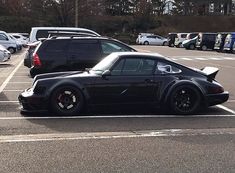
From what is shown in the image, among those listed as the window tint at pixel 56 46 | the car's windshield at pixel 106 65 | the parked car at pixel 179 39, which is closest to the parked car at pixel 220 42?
the parked car at pixel 179 39

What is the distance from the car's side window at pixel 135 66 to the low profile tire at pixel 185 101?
736 mm

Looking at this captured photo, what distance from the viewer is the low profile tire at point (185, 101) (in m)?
10.2

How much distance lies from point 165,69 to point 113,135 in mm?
2609

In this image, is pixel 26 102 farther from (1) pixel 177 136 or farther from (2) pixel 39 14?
(2) pixel 39 14

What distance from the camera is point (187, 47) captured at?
168 ft

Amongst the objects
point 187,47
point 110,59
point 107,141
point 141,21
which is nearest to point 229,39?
point 187,47

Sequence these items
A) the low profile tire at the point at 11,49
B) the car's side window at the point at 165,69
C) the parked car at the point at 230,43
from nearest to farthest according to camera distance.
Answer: the car's side window at the point at 165,69 < the low profile tire at the point at 11,49 < the parked car at the point at 230,43

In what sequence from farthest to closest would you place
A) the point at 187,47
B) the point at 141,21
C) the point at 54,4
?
the point at 141,21 < the point at 54,4 < the point at 187,47

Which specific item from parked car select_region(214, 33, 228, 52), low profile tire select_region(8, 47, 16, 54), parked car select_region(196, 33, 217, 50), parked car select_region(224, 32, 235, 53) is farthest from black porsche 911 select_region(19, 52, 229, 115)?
parked car select_region(196, 33, 217, 50)

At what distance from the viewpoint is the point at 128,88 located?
10.0m

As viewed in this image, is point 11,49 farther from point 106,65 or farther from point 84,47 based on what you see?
point 106,65

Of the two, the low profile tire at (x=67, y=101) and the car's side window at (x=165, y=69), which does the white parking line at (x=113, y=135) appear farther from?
the car's side window at (x=165, y=69)

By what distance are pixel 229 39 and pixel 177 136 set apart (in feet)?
114

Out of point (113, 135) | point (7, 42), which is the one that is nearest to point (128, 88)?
point (113, 135)
